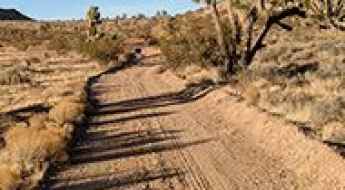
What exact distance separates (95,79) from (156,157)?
2659cm

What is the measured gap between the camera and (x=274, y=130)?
19109 mm

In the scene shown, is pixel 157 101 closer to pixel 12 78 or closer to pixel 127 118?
pixel 127 118

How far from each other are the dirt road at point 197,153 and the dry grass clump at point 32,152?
16.5 inches

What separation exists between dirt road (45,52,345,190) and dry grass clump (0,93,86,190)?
0.42 m

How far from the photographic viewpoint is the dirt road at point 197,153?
14492mm

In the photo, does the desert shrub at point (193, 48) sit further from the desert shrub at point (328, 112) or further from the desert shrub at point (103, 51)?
the desert shrub at point (328, 112)

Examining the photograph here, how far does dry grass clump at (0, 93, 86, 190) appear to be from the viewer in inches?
566

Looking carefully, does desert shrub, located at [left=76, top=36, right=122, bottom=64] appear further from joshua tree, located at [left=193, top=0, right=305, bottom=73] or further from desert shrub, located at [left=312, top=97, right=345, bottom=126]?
desert shrub, located at [left=312, top=97, right=345, bottom=126]

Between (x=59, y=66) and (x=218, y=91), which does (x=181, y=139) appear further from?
(x=59, y=66)

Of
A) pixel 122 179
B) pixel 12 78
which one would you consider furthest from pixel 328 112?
pixel 12 78

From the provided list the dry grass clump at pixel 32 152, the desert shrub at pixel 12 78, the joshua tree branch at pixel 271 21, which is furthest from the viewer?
the desert shrub at pixel 12 78

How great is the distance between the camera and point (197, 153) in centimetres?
1742

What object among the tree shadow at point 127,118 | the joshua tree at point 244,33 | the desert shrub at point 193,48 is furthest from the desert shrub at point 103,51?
the tree shadow at point 127,118

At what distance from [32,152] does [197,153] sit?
401 cm
